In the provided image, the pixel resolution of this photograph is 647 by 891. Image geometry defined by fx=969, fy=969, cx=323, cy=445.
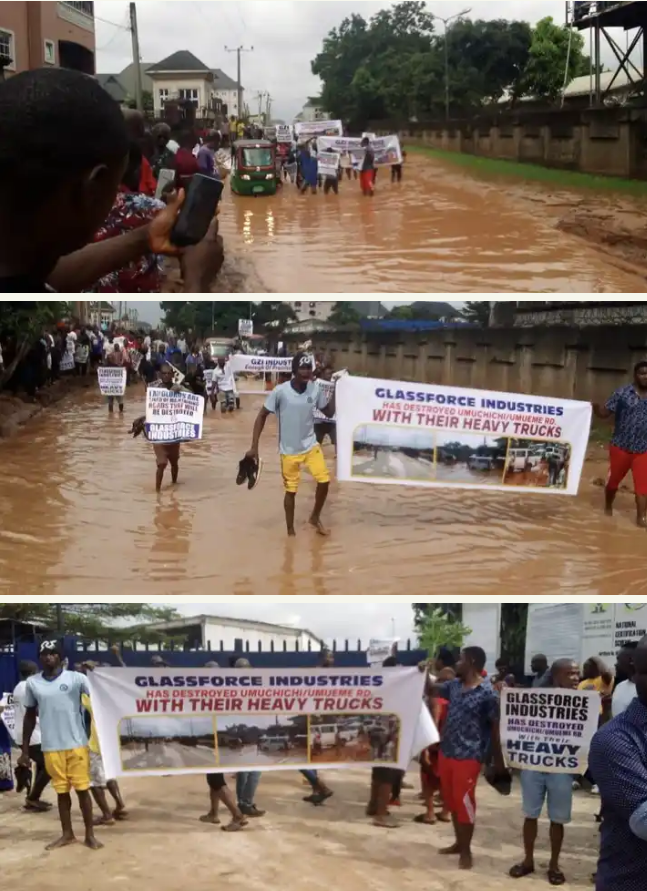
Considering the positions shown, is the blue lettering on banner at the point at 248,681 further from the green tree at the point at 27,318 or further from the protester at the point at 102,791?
the green tree at the point at 27,318

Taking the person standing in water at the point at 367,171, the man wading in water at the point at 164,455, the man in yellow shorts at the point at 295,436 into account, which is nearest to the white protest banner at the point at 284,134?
the person standing in water at the point at 367,171

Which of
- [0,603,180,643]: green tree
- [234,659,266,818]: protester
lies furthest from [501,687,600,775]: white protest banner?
[0,603,180,643]: green tree

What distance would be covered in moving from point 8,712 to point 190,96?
287 centimetres

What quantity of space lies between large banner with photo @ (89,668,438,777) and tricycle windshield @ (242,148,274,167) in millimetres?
1995

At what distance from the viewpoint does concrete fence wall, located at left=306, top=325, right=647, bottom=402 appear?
11.8 ft

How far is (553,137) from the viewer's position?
413 cm

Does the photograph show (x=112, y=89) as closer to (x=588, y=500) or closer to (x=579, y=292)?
(x=579, y=292)

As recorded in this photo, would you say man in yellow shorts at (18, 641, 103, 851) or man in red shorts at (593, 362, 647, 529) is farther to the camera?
man in red shorts at (593, 362, 647, 529)

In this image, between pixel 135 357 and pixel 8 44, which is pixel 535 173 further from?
pixel 8 44

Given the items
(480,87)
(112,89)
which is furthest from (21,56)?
(480,87)

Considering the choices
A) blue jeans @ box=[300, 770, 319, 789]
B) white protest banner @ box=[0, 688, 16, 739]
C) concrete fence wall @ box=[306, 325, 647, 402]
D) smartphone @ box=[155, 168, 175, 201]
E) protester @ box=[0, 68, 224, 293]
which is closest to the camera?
protester @ box=[0, 68, 224, 293]

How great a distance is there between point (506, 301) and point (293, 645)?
1.52 meters

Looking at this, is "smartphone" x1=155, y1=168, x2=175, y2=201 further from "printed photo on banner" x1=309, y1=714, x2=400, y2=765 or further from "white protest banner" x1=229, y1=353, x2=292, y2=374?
"printed photo on banner" x1=309, y1=714, x2=400, y2=765

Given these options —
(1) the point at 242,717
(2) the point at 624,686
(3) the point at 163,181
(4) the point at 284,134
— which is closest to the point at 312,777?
(1) the point at 242,717
